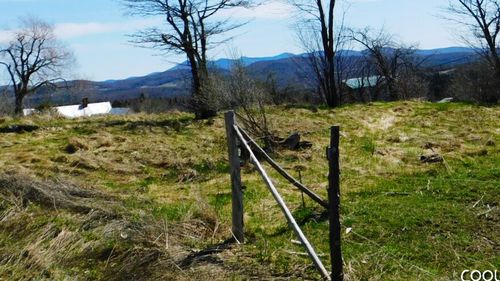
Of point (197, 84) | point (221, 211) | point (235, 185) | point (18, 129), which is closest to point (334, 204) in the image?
point (235, 185)

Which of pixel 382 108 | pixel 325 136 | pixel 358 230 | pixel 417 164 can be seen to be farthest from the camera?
pixel 382 108

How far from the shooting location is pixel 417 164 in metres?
9.55

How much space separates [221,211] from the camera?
271 inches

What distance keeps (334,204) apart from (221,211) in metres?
3.32

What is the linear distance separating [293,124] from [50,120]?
818 centimetres

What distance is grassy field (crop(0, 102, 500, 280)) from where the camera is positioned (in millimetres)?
4574

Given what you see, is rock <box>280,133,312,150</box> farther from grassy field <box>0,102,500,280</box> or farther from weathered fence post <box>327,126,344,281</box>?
weathered fence post <box>327,126,344,281</box>

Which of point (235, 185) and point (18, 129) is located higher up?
point (235, 185)

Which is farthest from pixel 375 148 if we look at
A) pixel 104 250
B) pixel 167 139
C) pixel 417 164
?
pixel 104 250

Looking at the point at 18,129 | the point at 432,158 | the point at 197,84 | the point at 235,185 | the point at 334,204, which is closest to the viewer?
the point at 334,204

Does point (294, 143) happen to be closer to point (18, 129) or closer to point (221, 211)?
point (221, 211)

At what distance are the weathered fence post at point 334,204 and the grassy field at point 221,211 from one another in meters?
0.36

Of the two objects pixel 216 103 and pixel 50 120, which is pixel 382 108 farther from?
pixel 50 120

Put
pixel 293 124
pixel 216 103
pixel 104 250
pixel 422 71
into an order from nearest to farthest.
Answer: pixel 104 250 → pixel 216 103 → pixel 293 124 → pixel 422 71
